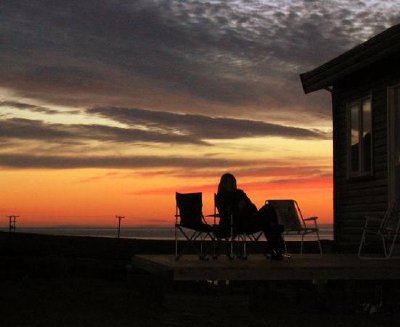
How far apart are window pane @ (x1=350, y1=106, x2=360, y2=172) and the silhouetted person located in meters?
3.56

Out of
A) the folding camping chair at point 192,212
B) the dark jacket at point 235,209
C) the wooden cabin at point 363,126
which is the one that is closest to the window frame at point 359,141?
the wooden cabin at point 363,126

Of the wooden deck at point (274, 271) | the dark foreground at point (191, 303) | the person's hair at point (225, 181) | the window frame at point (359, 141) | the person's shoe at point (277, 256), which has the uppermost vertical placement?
the window frame at point (359, 141)

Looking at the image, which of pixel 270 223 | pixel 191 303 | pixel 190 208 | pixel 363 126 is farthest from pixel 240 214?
pixel 363 126

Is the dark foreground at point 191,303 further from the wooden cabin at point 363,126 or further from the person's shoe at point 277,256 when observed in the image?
the wooden cabin at point 363,126

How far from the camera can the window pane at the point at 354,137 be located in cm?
1291

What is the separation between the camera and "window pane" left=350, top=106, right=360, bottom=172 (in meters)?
12.9

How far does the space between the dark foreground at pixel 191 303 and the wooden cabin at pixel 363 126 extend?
1.34m

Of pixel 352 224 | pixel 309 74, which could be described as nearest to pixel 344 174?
pixel 352 224

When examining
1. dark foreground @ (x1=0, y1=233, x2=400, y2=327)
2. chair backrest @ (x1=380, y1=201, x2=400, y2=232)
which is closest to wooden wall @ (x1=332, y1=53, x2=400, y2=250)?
chair backrest @ (x1=380, y1=201, x2=400, y2=232)

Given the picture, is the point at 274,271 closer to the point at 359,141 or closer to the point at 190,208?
the point at 190,208

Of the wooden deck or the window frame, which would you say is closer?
the wooden deck

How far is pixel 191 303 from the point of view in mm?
8281

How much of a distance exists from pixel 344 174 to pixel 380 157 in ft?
4.44

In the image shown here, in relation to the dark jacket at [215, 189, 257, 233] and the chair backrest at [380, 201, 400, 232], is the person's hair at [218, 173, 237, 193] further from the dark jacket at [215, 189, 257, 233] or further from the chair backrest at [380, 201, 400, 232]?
the chair backrest at [380, 201, 400, 232]
